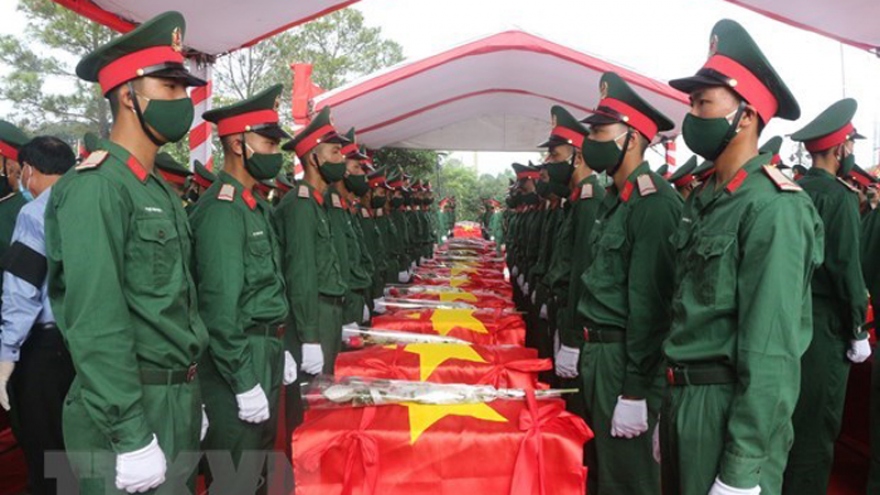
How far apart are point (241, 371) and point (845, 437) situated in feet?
13.4

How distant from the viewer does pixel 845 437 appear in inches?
170

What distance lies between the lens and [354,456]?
2545 millimetres

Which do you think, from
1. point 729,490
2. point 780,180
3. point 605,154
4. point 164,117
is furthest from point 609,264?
point 164,117

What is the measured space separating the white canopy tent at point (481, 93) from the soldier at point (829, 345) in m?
4.99

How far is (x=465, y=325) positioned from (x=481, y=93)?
730cm

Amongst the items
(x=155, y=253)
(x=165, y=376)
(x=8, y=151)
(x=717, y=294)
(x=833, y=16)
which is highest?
(x=833, y=16)

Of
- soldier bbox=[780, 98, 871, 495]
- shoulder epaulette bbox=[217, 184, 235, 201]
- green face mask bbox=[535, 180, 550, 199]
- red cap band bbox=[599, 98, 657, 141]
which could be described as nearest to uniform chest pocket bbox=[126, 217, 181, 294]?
shoulder epaulette bbox=[217, 184, 235, 201]

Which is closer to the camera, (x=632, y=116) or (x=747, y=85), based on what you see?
(x=747, y=85)

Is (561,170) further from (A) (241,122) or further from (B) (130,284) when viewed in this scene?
(B) (130,284)

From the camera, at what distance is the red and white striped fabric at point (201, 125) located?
17.7 ft

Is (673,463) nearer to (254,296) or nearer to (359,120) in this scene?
(254,296)

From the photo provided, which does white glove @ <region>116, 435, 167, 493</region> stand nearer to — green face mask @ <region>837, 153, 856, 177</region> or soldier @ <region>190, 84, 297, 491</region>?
soldier @ <region>190, 84, 297, 491</region>

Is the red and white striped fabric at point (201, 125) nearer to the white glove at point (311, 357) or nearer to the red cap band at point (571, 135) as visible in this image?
the white glove at point (311, 357)

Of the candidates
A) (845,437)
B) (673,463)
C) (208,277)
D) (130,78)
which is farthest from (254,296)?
(845,437)
